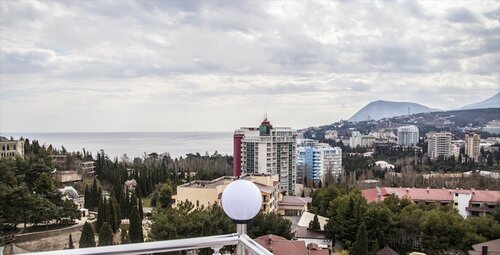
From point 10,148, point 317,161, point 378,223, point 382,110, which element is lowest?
point 317,161

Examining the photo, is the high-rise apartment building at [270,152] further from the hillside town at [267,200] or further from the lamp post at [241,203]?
the lamp post at [241,203]

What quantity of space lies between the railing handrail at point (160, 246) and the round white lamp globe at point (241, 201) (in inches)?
2.9

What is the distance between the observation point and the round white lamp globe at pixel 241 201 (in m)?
1.33

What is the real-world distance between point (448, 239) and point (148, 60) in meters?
14.2

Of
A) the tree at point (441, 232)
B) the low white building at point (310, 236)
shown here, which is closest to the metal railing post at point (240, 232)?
the low white building at point (310, 236)

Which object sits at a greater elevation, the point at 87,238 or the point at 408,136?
the point at 408,136

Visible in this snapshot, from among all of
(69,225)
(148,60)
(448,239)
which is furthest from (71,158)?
(448,239)

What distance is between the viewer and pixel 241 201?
52.4 inches

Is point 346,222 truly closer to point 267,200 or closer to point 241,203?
point 267,200

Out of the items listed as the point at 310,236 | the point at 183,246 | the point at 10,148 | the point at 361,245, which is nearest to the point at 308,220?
the point at 310,236

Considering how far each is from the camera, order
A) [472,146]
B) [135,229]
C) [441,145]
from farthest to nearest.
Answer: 1. [441,145]
2. [472,146]
3. [135,229]

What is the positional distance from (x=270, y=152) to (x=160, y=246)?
20.0 m

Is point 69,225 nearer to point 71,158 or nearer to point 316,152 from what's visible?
point 71,158

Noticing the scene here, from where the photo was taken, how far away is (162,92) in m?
25.1
